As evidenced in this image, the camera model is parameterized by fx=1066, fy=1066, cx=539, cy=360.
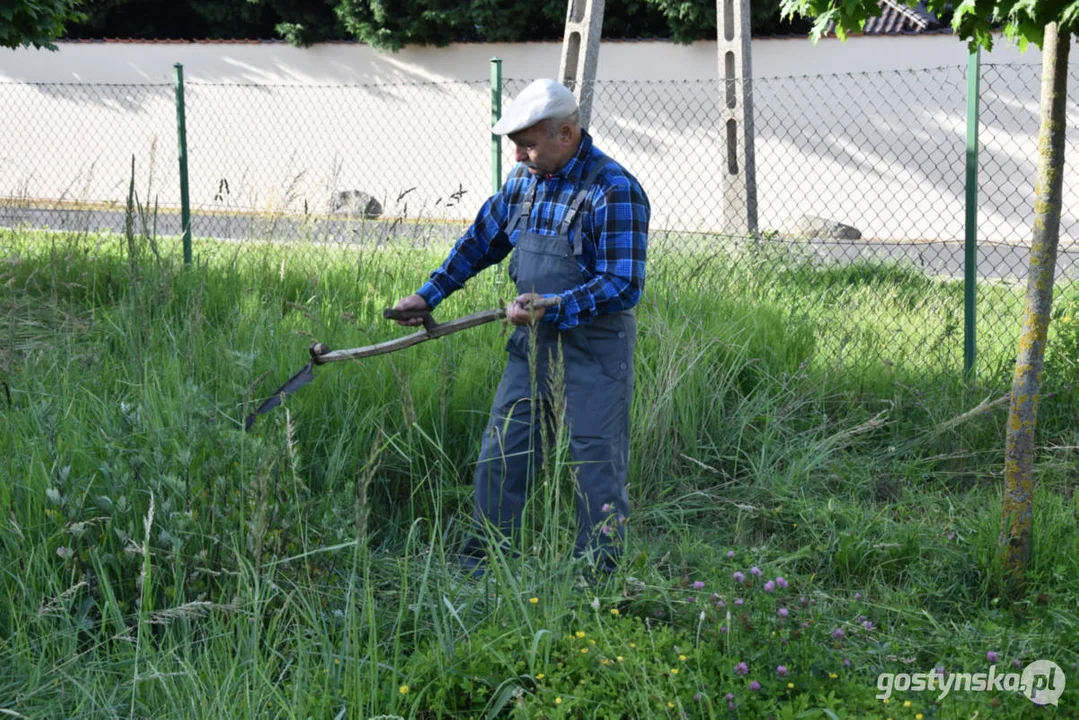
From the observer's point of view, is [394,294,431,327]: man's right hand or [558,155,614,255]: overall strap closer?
[558,155,614,255]: overall strap

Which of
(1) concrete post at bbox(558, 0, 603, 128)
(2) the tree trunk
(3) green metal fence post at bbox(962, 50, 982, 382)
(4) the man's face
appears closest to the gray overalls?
(4) the man's face

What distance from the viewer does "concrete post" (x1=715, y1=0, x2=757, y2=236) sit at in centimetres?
984

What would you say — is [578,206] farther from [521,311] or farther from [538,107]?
[521,311]

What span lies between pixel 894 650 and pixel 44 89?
20134mm

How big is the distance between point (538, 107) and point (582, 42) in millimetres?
5264

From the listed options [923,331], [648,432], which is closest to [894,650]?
[648,432]

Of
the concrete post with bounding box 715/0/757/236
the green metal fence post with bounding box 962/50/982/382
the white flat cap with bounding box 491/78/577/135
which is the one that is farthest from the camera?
the concrete post with bounding box 715/0/757/236

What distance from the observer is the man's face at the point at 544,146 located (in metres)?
3.14

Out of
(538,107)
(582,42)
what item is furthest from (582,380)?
(582,42)

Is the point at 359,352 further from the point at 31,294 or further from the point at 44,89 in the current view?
the point at 44,89

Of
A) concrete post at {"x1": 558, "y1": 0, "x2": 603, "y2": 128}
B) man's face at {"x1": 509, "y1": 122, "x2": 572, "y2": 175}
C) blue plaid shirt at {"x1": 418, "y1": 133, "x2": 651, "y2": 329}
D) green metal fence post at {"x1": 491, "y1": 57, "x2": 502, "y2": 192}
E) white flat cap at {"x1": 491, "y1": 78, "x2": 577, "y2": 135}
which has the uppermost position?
concrete post at {"x1": 558, "y1": 0, "x2": 603, "y2": 128}

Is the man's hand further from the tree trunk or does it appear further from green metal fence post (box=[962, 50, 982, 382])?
green metal fence post (box=[962, 50, 982, 382])

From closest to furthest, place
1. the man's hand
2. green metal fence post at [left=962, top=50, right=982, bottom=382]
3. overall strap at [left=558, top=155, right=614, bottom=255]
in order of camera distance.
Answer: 1. the man's hand
2. overall strap at [left=558, top=155, right=614, bottom=255]
3. green metal fence post at [left=962, top=50, right=982, bottom=382]

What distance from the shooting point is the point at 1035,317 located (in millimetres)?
3248
